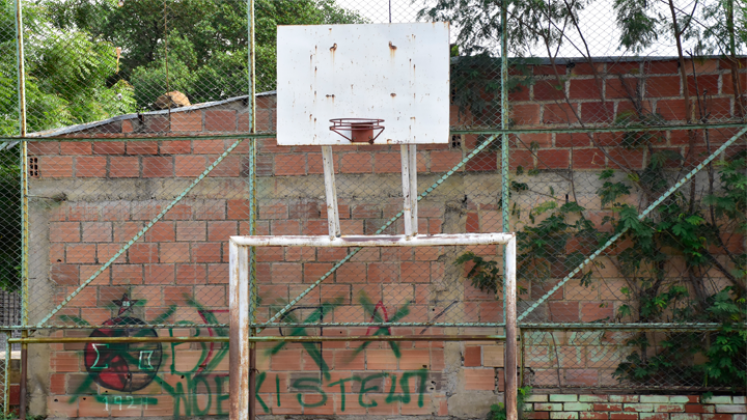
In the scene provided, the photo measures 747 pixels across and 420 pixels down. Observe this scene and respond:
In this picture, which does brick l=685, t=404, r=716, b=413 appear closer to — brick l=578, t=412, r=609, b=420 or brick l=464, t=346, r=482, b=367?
brick l=578, t=412, r=609, b=420

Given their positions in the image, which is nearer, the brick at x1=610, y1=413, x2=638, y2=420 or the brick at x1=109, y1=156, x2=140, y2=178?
the brick at x1=610, y1=413, x2=638, y2=420

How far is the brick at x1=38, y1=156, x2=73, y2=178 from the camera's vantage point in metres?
4.73

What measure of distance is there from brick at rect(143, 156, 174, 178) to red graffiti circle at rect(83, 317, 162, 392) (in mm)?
1140

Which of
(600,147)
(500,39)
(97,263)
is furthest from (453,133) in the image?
(97,263)

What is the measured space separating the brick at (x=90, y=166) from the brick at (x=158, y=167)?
34 centimetres

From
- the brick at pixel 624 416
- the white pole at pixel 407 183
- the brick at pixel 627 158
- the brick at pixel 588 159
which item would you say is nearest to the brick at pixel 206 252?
the white pole at pixel 407 183

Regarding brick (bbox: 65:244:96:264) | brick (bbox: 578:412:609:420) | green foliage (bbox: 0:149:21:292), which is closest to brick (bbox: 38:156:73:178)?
green foliage (bbox: 0:149:21:292)

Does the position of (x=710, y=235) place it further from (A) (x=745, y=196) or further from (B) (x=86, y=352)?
(B) (x=86, y=352)

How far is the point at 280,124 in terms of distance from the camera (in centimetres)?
372

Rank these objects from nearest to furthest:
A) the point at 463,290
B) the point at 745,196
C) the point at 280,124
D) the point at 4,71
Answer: the point at 280,124 → the point at 745,196 → the point at 463,290 → the point at 4,71

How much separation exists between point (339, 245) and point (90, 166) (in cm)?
229

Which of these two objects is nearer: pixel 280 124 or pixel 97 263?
pixel 280 124

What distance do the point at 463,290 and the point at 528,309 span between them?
0.50 m

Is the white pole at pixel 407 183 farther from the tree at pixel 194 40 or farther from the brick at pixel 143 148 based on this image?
the brick at pixel 143 148
